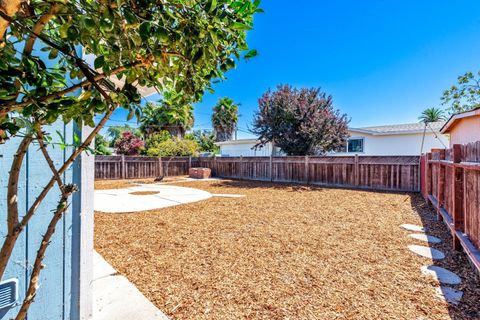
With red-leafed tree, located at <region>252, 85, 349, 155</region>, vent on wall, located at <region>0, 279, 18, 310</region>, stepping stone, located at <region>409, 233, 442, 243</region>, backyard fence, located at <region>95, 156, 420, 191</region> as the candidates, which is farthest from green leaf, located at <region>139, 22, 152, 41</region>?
red-leafed tree, located at <region>252, 85, 349, 155</region>

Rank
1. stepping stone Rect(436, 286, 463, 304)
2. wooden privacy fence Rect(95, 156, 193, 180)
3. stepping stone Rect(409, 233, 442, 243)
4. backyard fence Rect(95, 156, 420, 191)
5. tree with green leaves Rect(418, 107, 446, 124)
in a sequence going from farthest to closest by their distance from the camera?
tree with green leaves Rect(418, 107, 446, 124), wooden privacy fence Rect(95, 156, 193, 180), backyard fence Rect(95, 156, 420, 191), stepping stone Rect(409, 233, 442, 243), stepping stone Rect(436, 286, 463, 304)

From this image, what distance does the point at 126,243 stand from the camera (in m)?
3.56

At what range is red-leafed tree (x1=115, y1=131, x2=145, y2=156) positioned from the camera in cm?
1947

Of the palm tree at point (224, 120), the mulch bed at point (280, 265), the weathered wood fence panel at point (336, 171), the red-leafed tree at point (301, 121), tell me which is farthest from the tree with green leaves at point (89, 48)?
the palm tree at point (224, 120)

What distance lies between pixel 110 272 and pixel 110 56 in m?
2.57

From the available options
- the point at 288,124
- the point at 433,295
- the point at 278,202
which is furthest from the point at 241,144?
the point at 433,295

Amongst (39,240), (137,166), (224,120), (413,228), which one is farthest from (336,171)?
(224,120)

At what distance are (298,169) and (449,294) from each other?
31.7 ft

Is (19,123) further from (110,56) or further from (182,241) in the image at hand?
(182,241)

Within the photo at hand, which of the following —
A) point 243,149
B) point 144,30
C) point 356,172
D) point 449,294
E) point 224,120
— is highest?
point 224,120

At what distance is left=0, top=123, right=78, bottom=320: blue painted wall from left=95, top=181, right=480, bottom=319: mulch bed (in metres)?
0.79

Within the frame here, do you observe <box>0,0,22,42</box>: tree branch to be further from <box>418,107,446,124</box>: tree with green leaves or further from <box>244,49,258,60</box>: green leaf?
<box>418,107,446,124</box>: tree with green leaves

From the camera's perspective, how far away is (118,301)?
82.0 inches

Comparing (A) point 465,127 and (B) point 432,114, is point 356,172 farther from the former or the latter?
(B) point 432,114
